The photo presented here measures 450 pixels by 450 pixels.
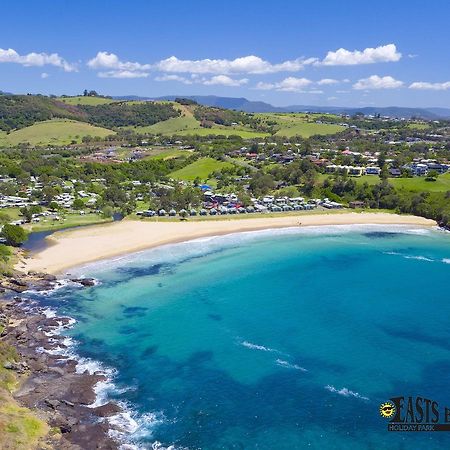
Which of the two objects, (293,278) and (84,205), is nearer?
(293,278)

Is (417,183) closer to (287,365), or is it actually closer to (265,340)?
(265,340)

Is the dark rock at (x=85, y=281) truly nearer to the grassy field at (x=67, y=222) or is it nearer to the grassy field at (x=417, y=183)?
the grassy field at (x=67, y=222)

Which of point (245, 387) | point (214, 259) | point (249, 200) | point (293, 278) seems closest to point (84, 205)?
point (249, 200)

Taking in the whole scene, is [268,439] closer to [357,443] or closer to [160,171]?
[357,443]

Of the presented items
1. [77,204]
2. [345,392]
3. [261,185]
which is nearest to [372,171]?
[261,185]

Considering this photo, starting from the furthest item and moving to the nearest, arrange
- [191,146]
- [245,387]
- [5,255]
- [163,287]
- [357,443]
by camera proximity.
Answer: [191,146]
[5,255]
[163,287]
[245,387]
[357,443]

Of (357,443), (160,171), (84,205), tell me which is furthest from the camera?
(160,171)

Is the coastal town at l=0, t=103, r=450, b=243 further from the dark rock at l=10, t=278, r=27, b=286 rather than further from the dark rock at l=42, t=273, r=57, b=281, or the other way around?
the dark rock at l=10, t=278, r=27, b=286
